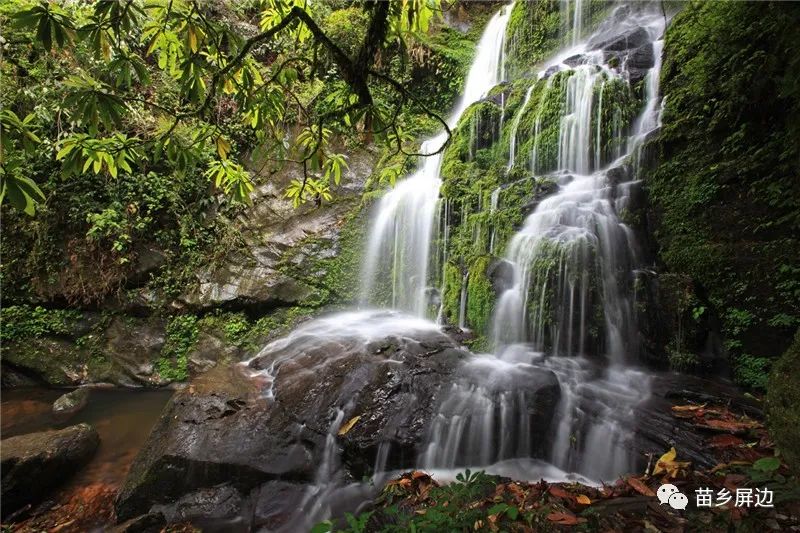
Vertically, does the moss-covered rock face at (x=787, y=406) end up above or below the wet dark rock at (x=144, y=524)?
above

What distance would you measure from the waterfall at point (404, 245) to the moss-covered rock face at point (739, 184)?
3.90m

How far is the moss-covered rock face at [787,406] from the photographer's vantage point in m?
2.26

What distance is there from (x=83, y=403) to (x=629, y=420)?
305 inches

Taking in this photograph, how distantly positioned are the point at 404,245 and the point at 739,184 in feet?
17.6

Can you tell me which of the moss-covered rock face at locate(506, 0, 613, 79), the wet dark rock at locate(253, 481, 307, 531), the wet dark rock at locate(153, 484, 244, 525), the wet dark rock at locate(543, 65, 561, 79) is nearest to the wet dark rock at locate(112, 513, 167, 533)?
the wet dark rock at locate(153, 484, 244, 525)

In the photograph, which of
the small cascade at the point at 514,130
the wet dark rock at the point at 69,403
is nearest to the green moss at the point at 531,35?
the small cascade at the point at 514,130

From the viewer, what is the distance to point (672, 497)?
2.68 m

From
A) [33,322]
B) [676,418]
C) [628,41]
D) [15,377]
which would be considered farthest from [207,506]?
[628,41]

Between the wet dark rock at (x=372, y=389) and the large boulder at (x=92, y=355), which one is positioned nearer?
the wet dark rock at (x=372, y=389)

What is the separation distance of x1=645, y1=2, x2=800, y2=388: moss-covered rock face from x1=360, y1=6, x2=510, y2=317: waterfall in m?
3.90

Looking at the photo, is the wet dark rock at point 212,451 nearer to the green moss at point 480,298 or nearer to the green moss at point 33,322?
the green moss at point 480,298

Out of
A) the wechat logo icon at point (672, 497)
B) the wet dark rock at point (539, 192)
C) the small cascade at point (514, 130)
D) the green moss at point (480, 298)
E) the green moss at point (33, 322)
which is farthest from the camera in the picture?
the small cascade at point (514, 130)

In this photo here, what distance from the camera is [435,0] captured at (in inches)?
94.0

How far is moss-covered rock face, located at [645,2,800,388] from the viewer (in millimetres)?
4332
